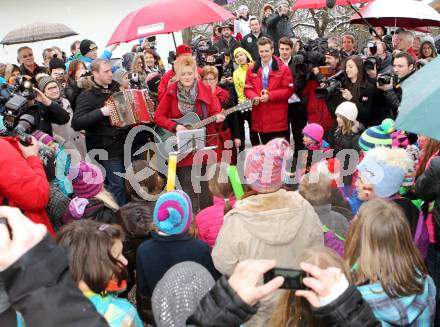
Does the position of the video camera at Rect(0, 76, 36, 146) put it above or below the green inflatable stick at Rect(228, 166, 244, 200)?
above

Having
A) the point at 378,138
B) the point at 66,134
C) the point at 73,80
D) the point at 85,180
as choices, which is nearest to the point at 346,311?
the point at 85,180

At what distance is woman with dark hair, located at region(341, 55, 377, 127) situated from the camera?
539 centimetres

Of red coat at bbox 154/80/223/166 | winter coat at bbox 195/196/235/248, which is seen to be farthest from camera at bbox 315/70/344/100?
winter coat at bbox 195/196/235/248

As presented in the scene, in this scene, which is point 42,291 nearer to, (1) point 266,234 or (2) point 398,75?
(1) point 266,234

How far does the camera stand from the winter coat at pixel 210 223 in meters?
3.06

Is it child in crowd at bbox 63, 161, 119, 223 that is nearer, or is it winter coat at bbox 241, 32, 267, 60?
child in crowd at bbox 63, 161, 119, 223

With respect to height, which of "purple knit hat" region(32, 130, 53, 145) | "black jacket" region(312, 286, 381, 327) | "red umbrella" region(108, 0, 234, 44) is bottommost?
"purple knit hat" region(32, 130, 53, 145)

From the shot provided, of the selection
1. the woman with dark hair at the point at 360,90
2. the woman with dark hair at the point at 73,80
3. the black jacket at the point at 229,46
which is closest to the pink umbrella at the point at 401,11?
the woman with dark hair at the point at 360,90

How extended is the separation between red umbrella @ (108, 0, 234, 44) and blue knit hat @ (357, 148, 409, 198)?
2426mm

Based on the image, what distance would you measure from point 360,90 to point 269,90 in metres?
1.18

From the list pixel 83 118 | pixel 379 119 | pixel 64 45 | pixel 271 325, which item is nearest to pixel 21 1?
pixel 64 45

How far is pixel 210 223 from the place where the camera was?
3141mm

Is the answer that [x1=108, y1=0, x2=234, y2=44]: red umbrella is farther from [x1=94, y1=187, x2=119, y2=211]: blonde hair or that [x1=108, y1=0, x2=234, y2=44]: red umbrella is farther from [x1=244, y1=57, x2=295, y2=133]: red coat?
[x1=94, y1=187, x2=119, y2=211]: blonde hair

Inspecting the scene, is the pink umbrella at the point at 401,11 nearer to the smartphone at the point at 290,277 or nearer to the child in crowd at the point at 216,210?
the child in crowd at the point at 216,210
